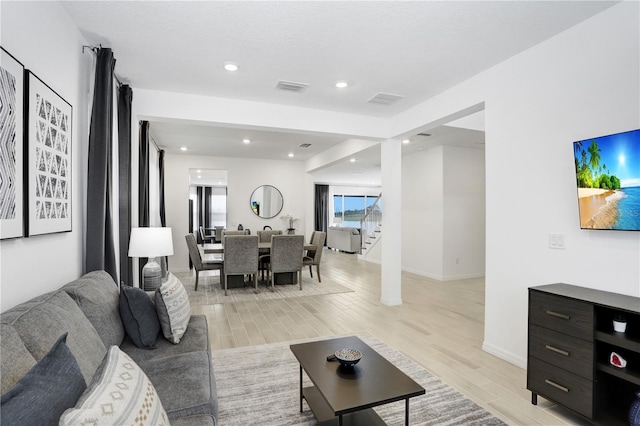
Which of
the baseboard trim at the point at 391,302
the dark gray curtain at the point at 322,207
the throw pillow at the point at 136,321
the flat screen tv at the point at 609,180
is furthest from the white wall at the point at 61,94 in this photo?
the dark gray curtain at the point at 322,207

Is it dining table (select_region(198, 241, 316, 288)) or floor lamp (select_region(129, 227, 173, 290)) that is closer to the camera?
floor lamp (select_region(129, 227, 173, 290))

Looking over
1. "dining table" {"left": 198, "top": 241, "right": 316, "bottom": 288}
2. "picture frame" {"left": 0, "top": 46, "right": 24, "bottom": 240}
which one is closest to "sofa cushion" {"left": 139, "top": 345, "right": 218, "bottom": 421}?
"picture frame" {"left": 0, "top": 46, "right": 24, "bottom": 240}

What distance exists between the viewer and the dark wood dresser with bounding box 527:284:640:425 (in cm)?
192

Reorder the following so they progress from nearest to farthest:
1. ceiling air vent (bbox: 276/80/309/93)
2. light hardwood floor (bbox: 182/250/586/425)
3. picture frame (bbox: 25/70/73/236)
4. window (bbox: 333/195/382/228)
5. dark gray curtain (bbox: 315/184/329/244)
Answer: picture frame (bbox: 25/70/73/236)
light hardwood floor (bbox: 182/250/586/425)
ceiling air vent (bbox: 276/80/309/93)
dark gray curtain (bbox: 315/184/329/244)
window (bbox: 333/195/382/228)

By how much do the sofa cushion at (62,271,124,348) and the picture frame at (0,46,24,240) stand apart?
0.42 metres

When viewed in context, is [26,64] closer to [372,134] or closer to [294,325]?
[294,325]

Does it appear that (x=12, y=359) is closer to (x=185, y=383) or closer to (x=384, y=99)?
(x=185, y=383)

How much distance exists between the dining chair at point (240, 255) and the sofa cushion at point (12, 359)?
13.7 feet

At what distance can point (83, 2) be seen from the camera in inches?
87.4

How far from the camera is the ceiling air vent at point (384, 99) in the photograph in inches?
154

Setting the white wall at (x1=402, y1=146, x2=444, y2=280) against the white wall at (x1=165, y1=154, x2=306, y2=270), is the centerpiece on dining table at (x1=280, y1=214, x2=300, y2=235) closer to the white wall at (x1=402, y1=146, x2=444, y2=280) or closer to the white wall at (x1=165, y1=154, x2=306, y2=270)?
the white wall at (x1=165, y1=154, x2=306, y2=270)

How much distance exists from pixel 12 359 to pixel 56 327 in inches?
13.1

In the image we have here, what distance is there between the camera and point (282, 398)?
7.75ft

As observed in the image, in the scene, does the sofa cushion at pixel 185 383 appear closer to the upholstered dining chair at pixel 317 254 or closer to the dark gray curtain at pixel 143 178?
the dark gray curtain at pixel 143 178
